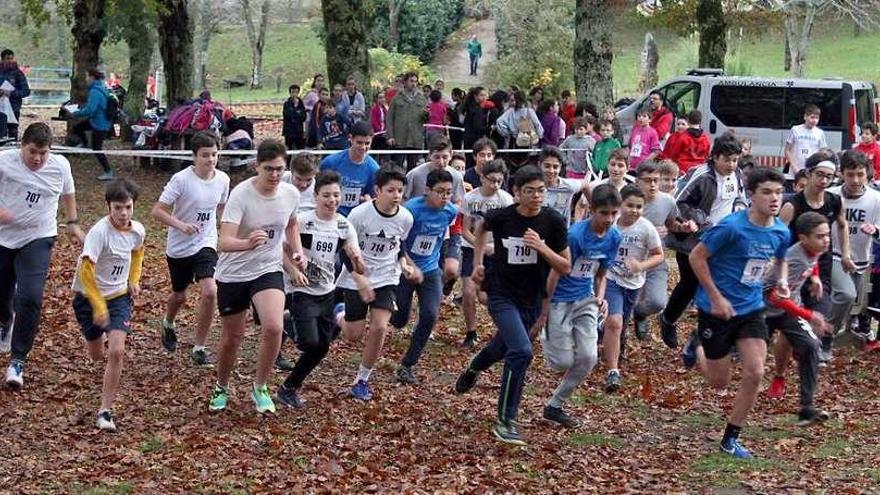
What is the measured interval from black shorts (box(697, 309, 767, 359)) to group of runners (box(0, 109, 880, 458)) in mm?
13

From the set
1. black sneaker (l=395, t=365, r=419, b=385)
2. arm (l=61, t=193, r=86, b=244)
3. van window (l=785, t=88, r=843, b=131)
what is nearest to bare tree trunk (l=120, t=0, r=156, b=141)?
van window (l=785, t=88, r=843, b=131)

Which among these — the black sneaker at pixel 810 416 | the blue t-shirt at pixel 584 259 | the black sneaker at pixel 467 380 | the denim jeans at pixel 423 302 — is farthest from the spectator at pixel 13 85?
the black sneaker at pixel 810 416

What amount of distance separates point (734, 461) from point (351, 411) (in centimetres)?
277

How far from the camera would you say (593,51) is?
2423 centimetres

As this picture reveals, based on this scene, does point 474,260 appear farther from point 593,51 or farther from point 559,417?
point 593,51

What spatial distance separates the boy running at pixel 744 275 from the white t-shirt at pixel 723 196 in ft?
10.2

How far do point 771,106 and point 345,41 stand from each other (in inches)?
290

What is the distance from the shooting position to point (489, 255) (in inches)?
381

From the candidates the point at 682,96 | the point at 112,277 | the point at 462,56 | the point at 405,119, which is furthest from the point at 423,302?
the point at 462,56

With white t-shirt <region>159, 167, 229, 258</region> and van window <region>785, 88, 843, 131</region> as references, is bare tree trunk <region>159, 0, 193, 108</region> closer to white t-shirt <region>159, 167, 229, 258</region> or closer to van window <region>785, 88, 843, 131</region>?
van window <region>785, 88, 843, 131</region>

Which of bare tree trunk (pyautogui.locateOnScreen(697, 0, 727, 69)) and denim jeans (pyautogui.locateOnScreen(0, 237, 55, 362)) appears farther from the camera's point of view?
bare tree trunk (pyautogui.locateOnScreen(697, 0, 727, 69))

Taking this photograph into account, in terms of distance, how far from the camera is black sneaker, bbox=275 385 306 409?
1002 cm

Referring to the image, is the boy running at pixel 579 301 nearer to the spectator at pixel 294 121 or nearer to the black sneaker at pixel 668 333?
the black sneaker at pixel 668 333

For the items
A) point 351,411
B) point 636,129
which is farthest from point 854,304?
point 636,129
